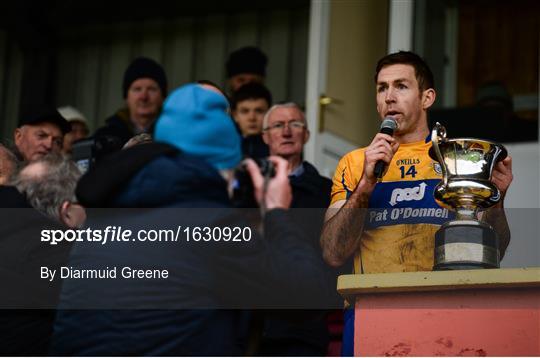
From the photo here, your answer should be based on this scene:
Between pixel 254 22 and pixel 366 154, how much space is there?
486 cm

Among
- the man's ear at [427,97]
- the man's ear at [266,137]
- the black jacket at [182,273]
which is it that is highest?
the man's ear at [266,137]

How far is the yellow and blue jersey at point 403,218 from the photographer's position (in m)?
3.92

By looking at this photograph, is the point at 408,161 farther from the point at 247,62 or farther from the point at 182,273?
the point at 247,62

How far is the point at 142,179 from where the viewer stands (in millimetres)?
2832

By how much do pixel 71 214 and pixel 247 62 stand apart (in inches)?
96.4

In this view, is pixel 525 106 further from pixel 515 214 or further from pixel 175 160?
pixel 175 160

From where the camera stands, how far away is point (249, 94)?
550cm

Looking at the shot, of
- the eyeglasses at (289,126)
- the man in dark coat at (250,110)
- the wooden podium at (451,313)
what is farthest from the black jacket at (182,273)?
the man in dark coat at (250,110)

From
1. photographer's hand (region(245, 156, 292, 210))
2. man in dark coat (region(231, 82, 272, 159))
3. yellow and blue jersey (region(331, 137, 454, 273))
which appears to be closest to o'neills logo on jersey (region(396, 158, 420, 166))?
yellow and blue jersey (region(331, 137, 454, 273))

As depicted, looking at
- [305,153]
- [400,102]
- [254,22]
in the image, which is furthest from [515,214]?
[254,22]

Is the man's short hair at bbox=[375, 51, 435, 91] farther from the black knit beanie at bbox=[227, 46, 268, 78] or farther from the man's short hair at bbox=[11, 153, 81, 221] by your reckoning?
the black knit beanie at bbox=[227, 46, 268, 78]

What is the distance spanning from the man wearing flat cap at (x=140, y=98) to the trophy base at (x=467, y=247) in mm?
2297

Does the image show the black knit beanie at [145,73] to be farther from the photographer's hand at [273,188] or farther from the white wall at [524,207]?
the photographer's hand at [273,188]

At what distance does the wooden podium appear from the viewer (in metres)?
3.41
